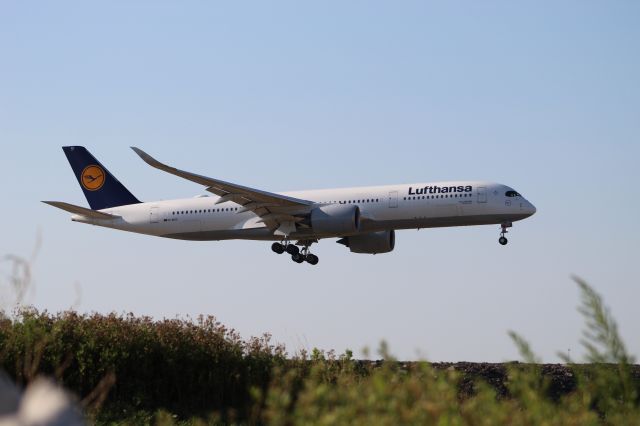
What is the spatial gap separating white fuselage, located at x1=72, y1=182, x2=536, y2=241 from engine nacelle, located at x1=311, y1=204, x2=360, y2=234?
529 mm

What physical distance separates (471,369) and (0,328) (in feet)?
29.6

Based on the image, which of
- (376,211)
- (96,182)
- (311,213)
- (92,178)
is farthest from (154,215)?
(376,211)

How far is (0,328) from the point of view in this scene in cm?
1775

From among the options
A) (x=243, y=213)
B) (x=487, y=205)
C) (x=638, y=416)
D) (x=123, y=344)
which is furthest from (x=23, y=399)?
(x=243, y=213)

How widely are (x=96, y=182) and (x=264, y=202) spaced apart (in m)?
12.3

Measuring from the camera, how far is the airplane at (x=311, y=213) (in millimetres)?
36656

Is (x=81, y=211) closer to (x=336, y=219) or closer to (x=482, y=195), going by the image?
(x=336, y=219)

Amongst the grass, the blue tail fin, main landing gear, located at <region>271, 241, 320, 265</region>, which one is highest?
the blue tail fin

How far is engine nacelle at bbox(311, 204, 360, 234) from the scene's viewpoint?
37.5 metres

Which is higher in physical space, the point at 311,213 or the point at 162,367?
the point at 311,213

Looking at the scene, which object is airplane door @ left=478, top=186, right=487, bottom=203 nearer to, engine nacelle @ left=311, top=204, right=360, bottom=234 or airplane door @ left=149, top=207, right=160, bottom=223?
engine nacelle @ left=311, top=204, right=360, bottom=234

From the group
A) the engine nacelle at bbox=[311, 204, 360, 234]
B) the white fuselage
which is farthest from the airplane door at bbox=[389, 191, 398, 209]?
the engine nacelle at bbox=[311, 204, 360, 234]

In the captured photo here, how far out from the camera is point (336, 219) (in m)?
37.8

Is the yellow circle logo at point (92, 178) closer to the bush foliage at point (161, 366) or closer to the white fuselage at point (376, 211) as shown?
the white fuselage at point (376, 211)
